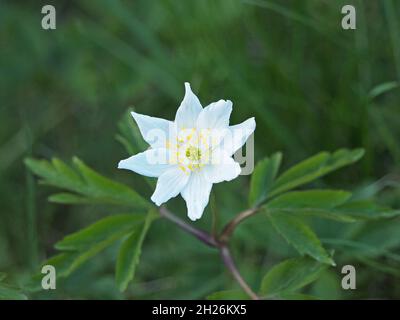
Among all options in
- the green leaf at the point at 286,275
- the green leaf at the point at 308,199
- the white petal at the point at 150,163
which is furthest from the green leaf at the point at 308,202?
the white petal at the point at 150,163

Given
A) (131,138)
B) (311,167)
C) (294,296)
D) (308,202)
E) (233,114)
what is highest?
(233,114)

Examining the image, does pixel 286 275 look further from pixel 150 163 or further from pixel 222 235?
pixel 150 163

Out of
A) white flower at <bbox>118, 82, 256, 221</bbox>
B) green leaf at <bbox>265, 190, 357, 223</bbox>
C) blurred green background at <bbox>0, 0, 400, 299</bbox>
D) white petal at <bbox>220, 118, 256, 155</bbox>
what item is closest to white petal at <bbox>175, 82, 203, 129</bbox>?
white flower at <bbox>118, 82, 256, 221</bbox>

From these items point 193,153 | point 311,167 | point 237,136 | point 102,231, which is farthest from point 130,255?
point 311,167

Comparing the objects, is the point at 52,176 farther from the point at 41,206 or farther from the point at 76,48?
the point at 76,48

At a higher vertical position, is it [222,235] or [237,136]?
[237,136]

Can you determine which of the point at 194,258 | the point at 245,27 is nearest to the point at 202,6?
the point at 245,27

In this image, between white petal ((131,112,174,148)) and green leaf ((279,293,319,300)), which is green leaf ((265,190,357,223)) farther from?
white petal ((131,112,174,148))
